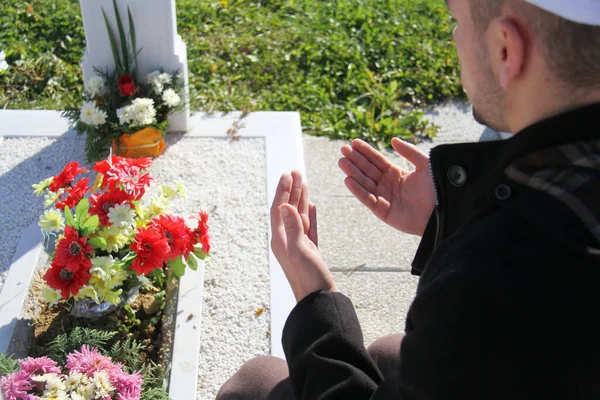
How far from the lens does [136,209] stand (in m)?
2.38

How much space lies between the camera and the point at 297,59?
14.7ft

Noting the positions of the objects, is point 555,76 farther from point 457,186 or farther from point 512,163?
point 457,186

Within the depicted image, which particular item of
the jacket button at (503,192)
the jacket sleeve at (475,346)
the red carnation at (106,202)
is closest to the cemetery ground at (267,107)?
the red carnation at (106,202)

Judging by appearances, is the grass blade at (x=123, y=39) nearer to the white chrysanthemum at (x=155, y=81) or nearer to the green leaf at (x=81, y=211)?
the white chrysanthemum at (x=155, y=81)

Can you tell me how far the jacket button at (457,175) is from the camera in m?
1.36

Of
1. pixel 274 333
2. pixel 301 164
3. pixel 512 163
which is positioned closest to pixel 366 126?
pixel 301 164

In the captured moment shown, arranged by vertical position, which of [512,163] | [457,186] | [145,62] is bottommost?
[145,62]

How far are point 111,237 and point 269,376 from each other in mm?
783

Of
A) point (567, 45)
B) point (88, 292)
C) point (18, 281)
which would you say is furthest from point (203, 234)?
point (567, 45)

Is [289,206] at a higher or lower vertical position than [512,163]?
lower

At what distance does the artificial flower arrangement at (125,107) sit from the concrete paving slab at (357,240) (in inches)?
37.5

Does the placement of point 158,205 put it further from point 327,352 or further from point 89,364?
point 327,352

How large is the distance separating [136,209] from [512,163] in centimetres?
160

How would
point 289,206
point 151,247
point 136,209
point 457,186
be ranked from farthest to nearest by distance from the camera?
1. point 136,209
2. point 151,247
3. point 289,206
4. point 457,186
